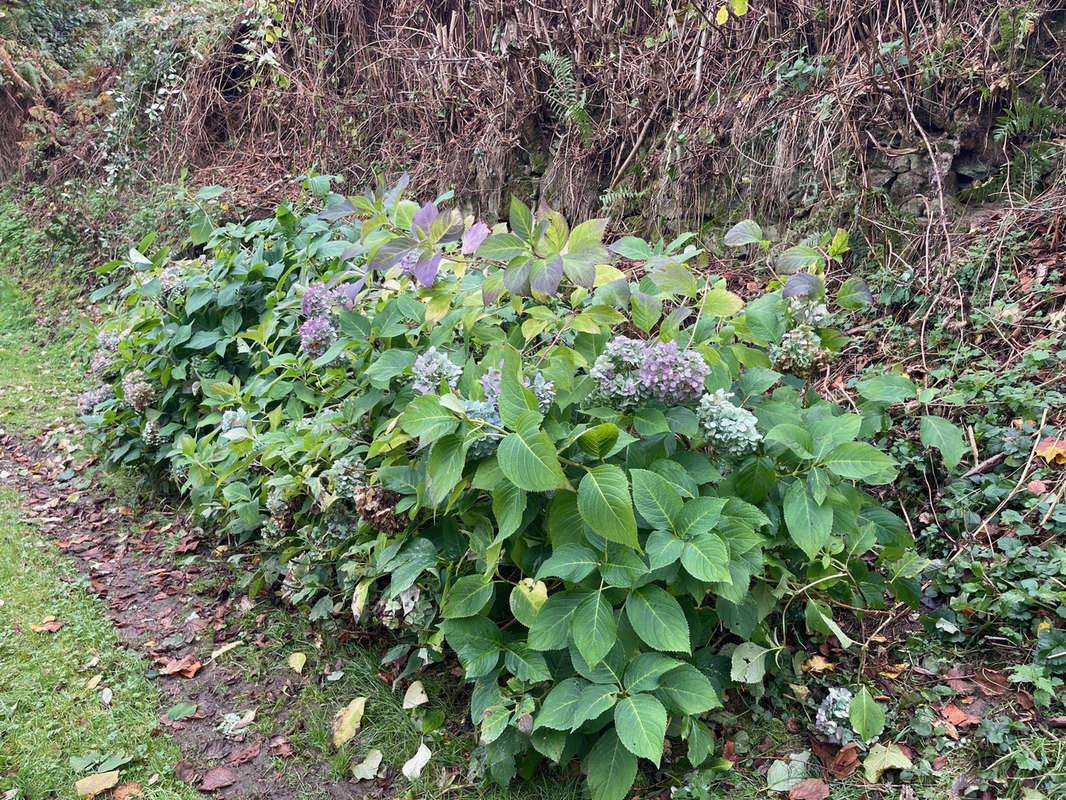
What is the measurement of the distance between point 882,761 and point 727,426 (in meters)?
1.03

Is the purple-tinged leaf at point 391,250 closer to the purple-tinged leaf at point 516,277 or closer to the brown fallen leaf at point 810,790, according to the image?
the purple-tinged leaf at point 516,277

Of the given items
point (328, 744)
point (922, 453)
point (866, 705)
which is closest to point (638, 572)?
point (866, 705)

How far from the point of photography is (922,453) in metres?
2.75

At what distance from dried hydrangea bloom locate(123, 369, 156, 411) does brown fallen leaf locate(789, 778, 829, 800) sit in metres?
3.66

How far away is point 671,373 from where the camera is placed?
1985 millimetres

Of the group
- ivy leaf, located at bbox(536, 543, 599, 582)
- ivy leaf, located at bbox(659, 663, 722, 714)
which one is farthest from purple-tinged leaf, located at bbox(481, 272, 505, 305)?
ivy leaf, located at bbox(659, 663, 722, 714)

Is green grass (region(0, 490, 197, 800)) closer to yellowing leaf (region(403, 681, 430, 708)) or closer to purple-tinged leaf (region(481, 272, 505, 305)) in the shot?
yellowing leaf (region(403, 681, 430, 708))

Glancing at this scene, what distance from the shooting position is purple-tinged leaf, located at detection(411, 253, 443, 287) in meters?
2.20

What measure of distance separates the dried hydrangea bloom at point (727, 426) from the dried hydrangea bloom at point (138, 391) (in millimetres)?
3235

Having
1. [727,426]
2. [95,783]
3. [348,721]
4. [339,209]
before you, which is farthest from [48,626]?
[727,426]

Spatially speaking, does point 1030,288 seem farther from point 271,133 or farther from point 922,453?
point 271,133

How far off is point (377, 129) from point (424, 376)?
588 centimetres

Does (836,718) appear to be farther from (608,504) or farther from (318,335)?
(318,335)

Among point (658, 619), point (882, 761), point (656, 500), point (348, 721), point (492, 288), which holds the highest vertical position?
point (492, 288)
